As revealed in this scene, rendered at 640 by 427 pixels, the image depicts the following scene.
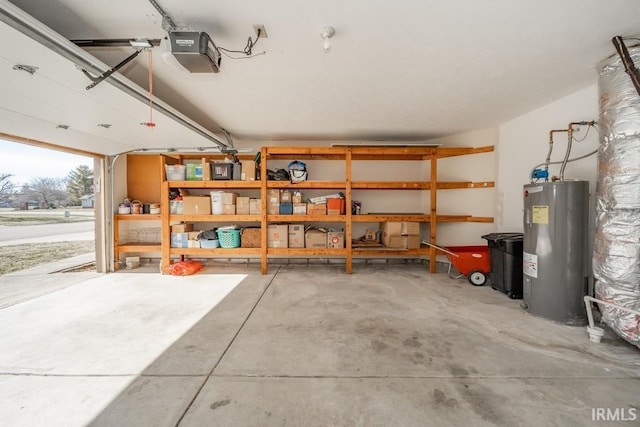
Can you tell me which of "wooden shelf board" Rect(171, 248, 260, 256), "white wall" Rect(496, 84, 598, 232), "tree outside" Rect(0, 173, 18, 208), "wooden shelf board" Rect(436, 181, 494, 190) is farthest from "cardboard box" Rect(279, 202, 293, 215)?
"tree outside" Rect(0, 173, 18, 208)

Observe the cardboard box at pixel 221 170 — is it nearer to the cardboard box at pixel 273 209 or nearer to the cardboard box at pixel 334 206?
the cardboard box at pixel 273 209

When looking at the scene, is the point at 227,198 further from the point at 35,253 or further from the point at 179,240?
the point at 35,253

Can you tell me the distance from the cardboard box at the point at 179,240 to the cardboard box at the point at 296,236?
1.80m

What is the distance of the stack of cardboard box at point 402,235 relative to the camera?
3.99m

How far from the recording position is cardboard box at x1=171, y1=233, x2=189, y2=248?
4.11 meters

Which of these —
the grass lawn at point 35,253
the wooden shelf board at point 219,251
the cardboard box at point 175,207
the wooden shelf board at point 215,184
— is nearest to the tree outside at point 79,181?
the grass lawn at point 35,253

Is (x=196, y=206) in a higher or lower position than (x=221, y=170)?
lower

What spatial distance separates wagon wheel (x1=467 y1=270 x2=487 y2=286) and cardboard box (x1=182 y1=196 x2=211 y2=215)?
4181mm

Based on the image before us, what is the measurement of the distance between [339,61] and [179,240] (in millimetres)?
3761

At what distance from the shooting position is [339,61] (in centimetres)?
204

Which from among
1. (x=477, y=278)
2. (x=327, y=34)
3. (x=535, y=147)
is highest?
(x=327, y=34)

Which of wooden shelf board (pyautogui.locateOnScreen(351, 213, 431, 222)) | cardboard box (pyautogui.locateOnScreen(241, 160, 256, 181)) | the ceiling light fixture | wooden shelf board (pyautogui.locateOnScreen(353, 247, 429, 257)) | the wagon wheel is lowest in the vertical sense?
the wagon wheel

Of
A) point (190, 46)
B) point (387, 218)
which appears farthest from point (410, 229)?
point (190, 46)

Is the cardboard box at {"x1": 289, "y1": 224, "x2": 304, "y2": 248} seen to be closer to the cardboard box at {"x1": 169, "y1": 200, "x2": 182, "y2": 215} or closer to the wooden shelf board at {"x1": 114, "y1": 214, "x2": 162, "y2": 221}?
the cardboard box at {"x1": 169, "y1": 200, "x2": 182, "y2": 215}
